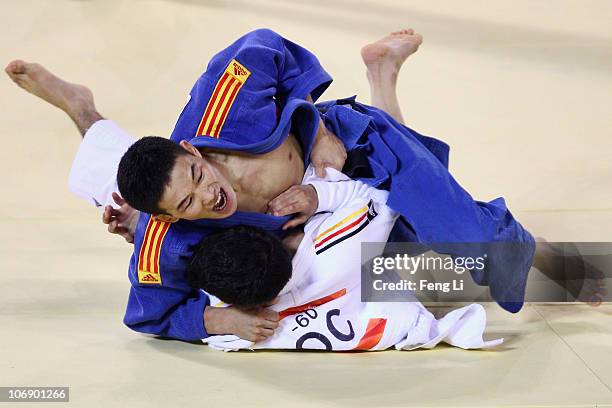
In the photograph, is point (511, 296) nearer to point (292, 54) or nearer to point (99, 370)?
point (292, 54)

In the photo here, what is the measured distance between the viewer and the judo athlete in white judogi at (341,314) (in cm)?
259

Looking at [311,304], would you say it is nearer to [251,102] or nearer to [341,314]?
[341,314]

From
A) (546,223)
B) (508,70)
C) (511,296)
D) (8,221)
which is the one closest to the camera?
(511,296)

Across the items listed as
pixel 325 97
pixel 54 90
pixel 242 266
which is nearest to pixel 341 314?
pixel 242 266

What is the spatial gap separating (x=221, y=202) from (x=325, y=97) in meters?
2.40

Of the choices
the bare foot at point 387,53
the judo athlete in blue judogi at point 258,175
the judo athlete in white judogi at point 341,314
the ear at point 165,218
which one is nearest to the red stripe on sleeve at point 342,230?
the judo athlete in white judogi at point 341,314

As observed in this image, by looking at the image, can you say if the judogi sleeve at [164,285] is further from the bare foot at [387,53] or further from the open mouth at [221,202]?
the bare foot at [387,53]

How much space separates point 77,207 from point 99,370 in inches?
66.7

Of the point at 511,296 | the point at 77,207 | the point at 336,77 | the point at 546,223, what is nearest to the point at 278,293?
the point at 511,296

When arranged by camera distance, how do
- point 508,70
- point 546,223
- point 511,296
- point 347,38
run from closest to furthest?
1. point 511,296
2. point 546,223
3. point 508,70
4. point 347,38

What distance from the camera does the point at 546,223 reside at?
11.7 ft

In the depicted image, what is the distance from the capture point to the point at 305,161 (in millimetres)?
2805

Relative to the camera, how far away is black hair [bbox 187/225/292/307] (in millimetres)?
2408

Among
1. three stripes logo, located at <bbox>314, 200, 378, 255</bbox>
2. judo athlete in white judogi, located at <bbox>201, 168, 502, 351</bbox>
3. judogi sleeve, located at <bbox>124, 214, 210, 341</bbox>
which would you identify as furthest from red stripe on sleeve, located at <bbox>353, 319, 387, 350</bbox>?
judogi sleeve, located at <bbox>124, 214, 210, 341</bbox>
